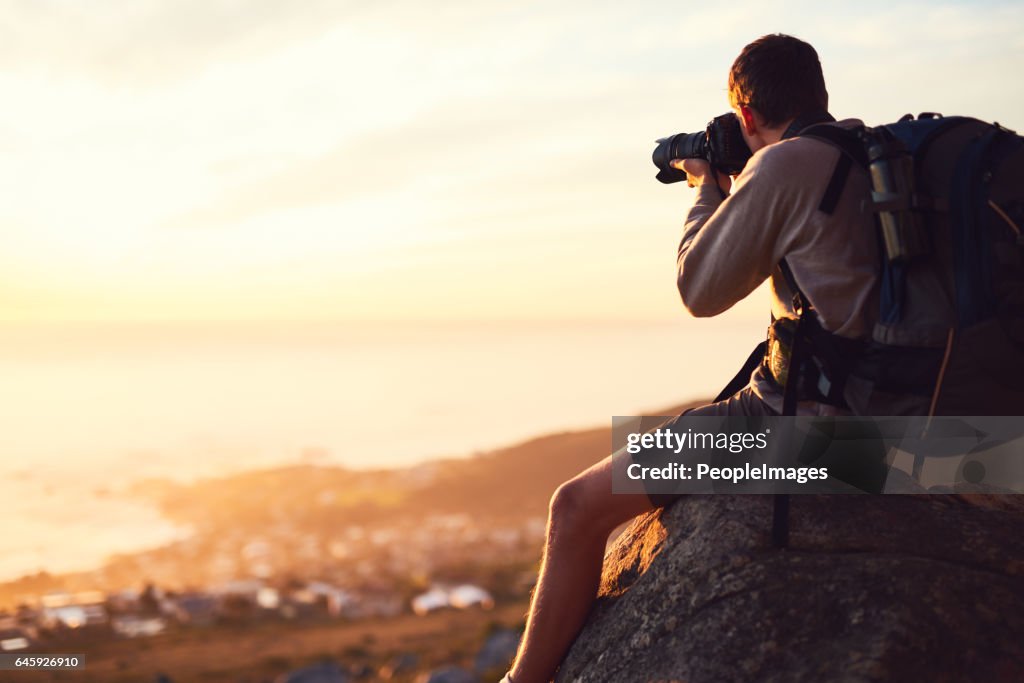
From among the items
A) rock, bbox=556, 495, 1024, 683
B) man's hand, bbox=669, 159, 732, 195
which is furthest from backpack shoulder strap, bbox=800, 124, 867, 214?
rock, bbox=556, 495, 1024, 683

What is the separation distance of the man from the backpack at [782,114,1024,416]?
0.27ft

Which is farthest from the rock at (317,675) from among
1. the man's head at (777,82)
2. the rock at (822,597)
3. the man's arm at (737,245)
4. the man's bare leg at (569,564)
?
the man's head at (777,82)

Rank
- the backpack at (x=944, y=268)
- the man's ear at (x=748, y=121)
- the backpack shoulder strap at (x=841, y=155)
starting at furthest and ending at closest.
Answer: the man's ear at (x=748, y=121) → the backpack shoulder strap at (x=841, y=155) → the backpack at (x=944, y=268)

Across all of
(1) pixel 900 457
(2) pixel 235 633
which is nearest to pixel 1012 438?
(1) pixel 900 457

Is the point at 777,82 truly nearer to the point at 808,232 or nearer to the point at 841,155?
the point at 841,155

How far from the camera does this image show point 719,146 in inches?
160

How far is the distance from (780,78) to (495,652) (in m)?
26.6

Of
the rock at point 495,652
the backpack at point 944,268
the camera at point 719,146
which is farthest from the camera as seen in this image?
the rock at point 495,652

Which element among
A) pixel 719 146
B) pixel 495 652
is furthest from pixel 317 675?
pixel 719 146

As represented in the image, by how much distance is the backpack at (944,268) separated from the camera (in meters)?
3.20

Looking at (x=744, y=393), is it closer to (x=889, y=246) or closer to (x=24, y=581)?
(x=889, y=246)

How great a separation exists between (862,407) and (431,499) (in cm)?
6849

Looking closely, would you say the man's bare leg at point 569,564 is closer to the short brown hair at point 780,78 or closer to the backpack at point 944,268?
the backpack at point 944,268

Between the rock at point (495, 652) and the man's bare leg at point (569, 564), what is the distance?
2266 cm
